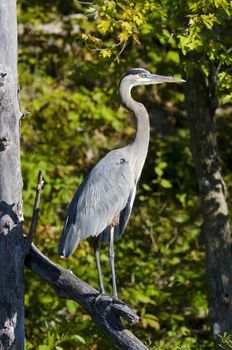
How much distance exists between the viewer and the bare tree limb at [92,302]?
3695 mm

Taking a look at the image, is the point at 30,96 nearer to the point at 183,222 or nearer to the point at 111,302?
the point at 183,222

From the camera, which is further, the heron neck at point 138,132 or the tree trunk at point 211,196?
the tree trunk at point 211,196

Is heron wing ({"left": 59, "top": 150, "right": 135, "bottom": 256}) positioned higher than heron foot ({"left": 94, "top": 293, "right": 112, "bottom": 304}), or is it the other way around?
heron wing ({"left": 59, "top": 150, "right": 135, "bottom": 256})

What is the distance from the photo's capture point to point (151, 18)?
532 cm

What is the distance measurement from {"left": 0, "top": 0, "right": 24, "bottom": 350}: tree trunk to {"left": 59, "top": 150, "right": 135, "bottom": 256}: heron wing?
0.44m

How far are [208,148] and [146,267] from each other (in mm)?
1513

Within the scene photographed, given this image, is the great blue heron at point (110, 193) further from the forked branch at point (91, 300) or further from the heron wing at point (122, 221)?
the forked branch at point (91, 300)

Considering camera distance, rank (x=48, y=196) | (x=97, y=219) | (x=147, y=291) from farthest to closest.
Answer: (x=48, y=196) < (x=147, y=291) < (x=97, y=219)

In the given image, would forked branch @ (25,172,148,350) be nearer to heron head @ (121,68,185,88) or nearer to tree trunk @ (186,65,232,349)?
heron head @ (121,68,185,88)

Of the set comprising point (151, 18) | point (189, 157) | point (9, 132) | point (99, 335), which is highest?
point (151, 18)

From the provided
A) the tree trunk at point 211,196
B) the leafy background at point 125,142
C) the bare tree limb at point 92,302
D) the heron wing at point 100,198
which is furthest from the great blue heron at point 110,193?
the tree trunk at point 211,196

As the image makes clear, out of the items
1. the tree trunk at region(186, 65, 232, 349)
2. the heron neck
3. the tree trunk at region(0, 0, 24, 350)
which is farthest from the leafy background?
the tree trunk at region(0, 0, 24, 350)

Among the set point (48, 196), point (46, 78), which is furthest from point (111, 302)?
point (46, 78)

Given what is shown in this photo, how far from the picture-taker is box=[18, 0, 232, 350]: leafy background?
5.04 metres
